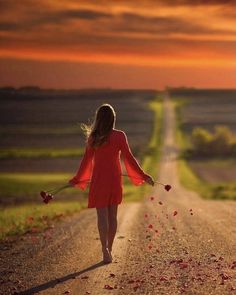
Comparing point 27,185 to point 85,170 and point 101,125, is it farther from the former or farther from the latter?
point 101,125

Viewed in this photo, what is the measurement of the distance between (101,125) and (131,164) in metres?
0.92

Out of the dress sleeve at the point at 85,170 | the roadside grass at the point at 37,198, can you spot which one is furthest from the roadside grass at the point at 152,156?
the dress sleeve at the point at 85,170

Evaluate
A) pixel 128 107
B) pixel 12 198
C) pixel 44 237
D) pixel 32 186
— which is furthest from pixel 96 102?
pixel 44 237

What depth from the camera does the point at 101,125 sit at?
10.5m

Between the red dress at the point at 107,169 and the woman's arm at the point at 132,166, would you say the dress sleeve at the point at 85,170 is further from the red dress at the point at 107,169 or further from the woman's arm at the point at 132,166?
the woman's arm at the point at 132,166

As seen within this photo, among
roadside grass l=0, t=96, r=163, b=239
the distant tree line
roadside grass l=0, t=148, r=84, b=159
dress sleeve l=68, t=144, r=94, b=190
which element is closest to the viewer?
dress sleeve l=68, t=144, r=94, b=190

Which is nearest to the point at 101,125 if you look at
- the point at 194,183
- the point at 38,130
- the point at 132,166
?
the point at 132,166

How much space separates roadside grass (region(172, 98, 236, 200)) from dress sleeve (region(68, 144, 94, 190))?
2518cm

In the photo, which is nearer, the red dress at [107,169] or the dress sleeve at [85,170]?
the red dress at [107,169]

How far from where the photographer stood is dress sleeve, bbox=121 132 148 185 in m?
10.8

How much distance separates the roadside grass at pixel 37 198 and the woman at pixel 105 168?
434 cm

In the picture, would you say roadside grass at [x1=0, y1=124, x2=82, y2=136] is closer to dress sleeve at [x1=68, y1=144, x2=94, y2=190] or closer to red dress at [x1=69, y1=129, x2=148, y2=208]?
dress sleeve at [x1=68, y1=144, x2=94, y2=190]

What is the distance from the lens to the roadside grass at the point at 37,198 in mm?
17242

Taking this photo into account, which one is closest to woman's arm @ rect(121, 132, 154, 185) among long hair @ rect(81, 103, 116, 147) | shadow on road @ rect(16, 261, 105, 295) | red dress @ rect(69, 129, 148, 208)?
red dress @ rect(69, 129, 148, 208)
